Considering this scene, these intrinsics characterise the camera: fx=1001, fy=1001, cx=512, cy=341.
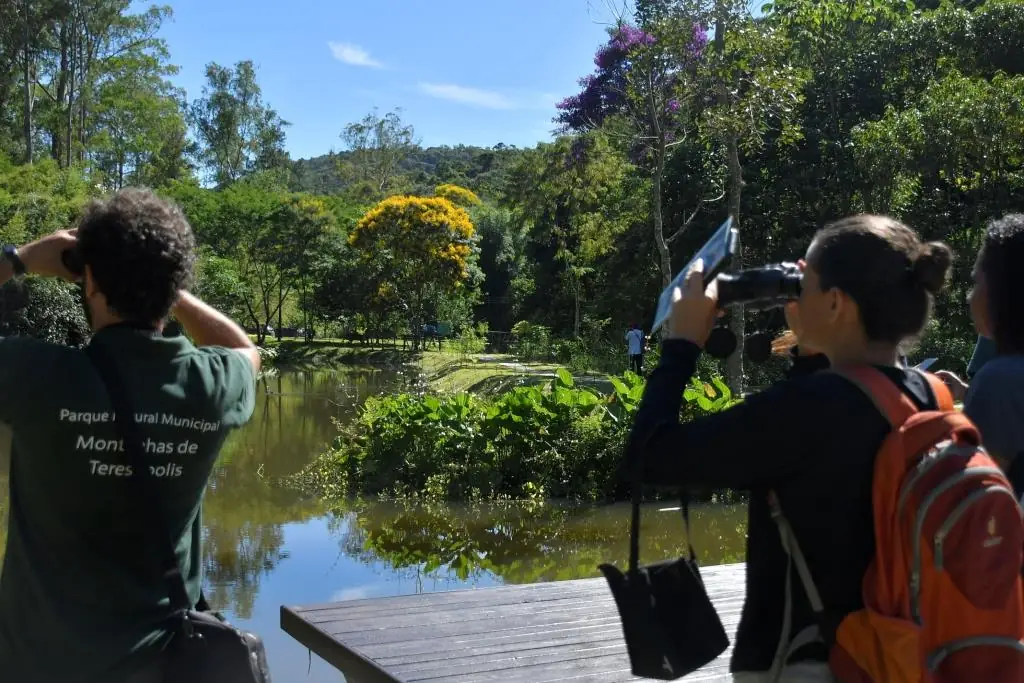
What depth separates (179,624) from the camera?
1805mm

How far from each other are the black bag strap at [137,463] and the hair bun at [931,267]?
137 cm

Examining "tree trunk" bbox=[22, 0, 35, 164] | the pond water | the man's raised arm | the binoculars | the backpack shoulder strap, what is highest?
"tree trunk" bbox=[22, 0, 35, 164]

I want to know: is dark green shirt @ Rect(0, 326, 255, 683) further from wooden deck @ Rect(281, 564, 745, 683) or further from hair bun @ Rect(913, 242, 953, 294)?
wooden deck @ Rect(281, 564, 745, 683)

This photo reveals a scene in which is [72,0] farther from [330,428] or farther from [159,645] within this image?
[159,645]

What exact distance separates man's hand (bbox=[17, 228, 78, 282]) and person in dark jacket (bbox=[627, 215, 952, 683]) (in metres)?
1.11

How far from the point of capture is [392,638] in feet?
13.6

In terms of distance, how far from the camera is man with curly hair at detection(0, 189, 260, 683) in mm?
1732

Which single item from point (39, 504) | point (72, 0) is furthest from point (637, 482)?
point (72, 0)

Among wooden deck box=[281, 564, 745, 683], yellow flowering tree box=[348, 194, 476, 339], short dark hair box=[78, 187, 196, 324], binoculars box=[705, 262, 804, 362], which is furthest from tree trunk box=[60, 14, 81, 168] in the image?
binoculars box=[705, 262, 804, 362]

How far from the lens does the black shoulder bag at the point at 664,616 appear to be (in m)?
1.75

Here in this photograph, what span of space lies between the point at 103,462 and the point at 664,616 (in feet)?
3.36

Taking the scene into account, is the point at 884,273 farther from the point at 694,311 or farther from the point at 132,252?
the point at 132,252

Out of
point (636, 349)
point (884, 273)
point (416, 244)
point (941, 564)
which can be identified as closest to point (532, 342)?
point (416, 244)

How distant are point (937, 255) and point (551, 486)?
8.19 m
